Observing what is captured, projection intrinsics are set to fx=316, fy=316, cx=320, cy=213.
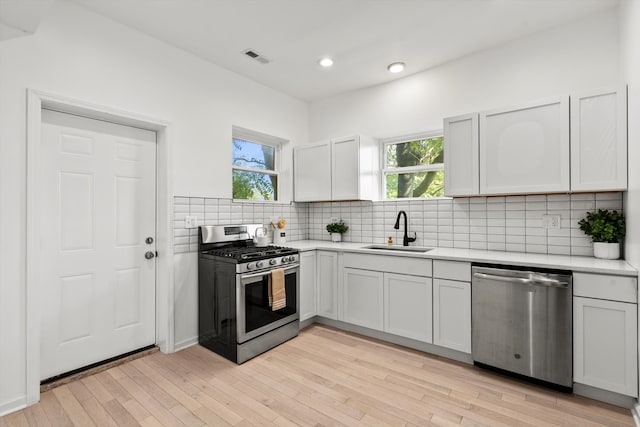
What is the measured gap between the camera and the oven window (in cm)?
277

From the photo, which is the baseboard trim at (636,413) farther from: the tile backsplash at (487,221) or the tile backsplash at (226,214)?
the tile backsplash at (226,214)

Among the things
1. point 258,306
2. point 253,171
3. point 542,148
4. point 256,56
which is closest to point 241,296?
point 258,306

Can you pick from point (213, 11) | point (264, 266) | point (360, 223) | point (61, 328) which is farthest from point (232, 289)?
point (213, 11)

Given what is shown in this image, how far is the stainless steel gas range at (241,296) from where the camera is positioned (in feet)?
8.93

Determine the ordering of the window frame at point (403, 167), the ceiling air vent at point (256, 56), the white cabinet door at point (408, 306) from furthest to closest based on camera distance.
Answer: the window frame at point (403, 167) → the ceiling air vent at point (256, 56) → the white cabinet door at point (408, 306)

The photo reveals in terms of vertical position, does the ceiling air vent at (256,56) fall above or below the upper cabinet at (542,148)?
above

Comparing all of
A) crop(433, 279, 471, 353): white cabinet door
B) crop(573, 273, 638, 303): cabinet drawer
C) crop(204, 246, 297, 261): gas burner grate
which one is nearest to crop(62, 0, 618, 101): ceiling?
crop(204, 246, 297, 261): gas burner grate

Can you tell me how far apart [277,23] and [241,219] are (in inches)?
77.6

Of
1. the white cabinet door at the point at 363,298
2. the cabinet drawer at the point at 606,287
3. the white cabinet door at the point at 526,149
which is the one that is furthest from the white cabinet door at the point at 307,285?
the cabinet drawer at the point at 606,287

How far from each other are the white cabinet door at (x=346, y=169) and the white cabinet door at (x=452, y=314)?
4.71 feet

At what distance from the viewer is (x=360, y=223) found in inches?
158

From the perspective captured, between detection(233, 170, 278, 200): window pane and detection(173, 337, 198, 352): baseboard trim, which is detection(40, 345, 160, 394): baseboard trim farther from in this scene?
detection(233, 170, 278, 200): window pane

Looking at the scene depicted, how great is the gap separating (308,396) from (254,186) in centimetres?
248

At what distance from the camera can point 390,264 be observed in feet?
10.00
